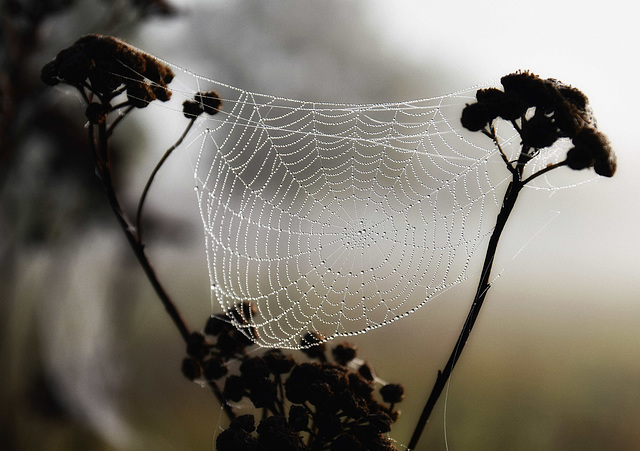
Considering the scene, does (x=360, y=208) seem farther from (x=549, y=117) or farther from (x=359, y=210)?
(x=549, y=117)

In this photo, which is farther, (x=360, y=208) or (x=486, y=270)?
(x=360, y=208)

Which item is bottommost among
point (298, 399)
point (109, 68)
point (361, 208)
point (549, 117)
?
point (298, 399)

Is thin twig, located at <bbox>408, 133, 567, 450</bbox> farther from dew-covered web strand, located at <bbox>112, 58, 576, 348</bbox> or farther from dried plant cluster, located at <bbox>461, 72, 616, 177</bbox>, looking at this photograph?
dew-covered web strand, located at <bbox>112, 58, 576, 348</bbox>

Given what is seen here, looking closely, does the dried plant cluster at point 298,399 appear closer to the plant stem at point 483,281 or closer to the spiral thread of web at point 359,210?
the plant stem at point 483,281

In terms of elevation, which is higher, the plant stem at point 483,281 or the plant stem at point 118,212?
the plant stem at point 118,212

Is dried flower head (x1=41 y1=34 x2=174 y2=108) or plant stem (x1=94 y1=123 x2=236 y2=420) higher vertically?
dried flower head (x1=41 y1=34 x2=174 y2=108)

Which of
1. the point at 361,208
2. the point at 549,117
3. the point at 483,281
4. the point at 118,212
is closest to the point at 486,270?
the point at 483,281

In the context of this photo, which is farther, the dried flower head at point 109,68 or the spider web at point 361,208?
the spider web at point 361,208

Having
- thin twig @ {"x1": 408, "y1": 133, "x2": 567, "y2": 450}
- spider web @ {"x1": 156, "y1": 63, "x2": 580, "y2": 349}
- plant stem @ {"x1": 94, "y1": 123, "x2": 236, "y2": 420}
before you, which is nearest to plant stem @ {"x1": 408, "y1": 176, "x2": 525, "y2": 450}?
thin twig @ {"x1": 408, "y1": 133, "x2": 567, "y2": 450}

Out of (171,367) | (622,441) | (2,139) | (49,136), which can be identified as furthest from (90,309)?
(622,441)

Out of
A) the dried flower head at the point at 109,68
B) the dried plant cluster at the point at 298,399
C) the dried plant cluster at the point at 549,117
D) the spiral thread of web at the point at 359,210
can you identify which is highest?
the spiral thread of web at the point at 359,210

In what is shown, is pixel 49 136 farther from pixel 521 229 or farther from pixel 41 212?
pixel 521 229

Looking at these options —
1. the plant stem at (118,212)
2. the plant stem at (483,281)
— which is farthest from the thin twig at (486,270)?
the plant stem at (118,212)
